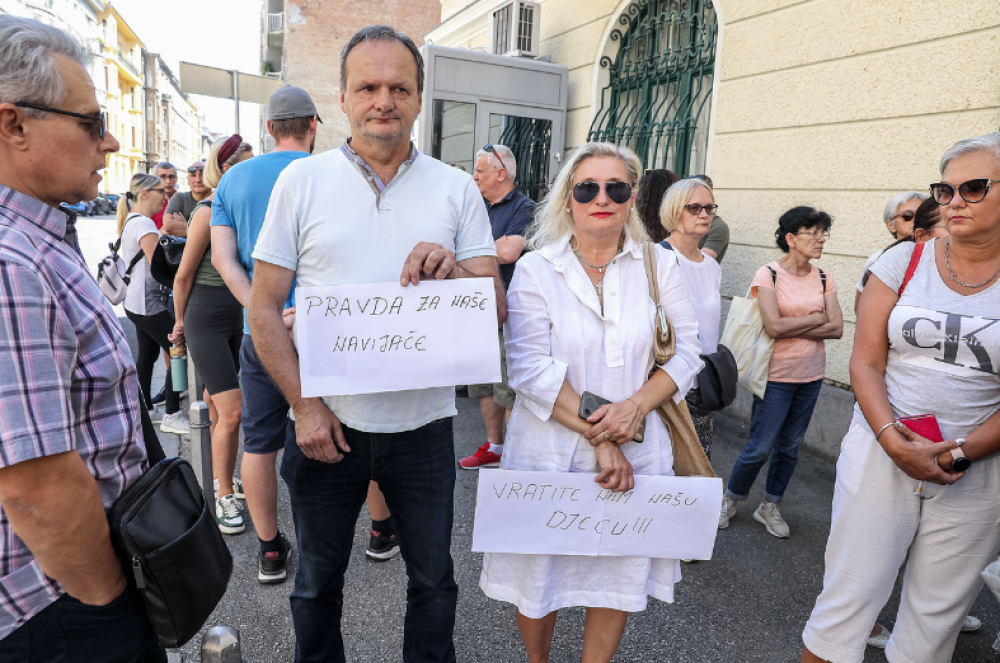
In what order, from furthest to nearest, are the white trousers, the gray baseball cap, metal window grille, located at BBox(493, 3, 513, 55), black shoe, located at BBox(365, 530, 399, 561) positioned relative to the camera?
metal window grille, located at BBox(493, 3, 513, 55) → black shoe, located at BBox(365, 530, 399, 561) → the gray baseball cap → the white trousers

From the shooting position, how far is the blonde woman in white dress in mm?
1921

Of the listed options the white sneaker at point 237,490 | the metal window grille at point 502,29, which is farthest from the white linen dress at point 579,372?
the metal window grille at point 502,29

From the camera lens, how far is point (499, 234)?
4660 mm

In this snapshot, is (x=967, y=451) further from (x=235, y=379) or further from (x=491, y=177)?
(x=491, y=177)

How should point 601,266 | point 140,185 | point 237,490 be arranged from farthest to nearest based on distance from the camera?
point 140,185, point 237,490, point 601,266

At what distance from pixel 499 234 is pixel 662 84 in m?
3.15

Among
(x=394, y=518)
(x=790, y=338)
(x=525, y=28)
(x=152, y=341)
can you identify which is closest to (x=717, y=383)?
(x=790, y=338)

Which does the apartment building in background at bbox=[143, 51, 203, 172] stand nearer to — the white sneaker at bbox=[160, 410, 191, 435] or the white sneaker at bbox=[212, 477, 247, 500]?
the white sneaker at bbox=[160, 410, 191, 435]

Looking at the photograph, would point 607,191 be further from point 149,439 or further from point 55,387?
point 55,387

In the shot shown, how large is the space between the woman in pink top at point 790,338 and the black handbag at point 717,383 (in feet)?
2.54

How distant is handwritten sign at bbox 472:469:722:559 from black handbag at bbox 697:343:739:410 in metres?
0.82

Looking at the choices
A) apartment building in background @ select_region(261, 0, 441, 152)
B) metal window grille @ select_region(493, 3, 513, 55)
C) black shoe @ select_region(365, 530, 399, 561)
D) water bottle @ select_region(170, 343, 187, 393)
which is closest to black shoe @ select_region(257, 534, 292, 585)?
black shoe @ select_region(365, 530, 399, 561)

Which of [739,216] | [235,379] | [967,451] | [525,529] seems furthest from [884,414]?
[739,216]

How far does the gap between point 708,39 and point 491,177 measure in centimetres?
291
